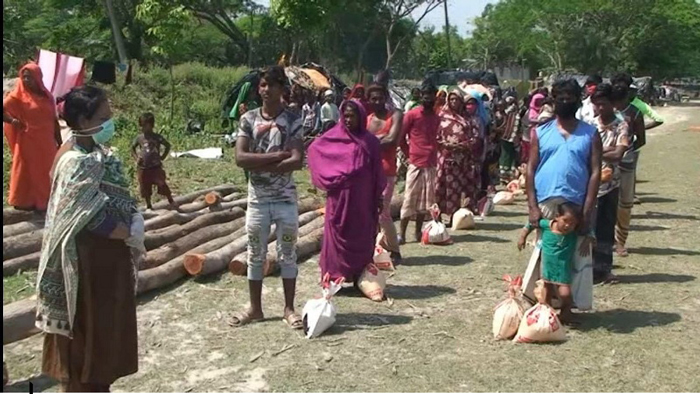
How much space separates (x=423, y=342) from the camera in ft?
17.7

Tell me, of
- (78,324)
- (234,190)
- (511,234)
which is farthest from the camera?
(234,190)

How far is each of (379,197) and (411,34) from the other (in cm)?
3690

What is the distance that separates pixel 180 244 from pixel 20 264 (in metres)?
1.40

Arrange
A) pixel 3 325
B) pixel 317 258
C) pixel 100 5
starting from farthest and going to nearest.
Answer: pixel 100 5 < pixel 317 258 < pixel 3 325

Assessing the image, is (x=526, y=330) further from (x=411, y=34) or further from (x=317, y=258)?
(x=411, y=34)

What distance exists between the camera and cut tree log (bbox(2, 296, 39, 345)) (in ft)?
16.5

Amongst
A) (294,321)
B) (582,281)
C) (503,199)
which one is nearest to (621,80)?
(582,281)

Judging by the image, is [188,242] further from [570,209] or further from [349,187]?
[570,209]

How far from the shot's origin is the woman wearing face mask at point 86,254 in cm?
364

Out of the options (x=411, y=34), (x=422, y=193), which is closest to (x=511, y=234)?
(x=422, y=193)

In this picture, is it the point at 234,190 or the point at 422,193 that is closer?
the point at 422,193

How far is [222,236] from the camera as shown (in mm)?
8219

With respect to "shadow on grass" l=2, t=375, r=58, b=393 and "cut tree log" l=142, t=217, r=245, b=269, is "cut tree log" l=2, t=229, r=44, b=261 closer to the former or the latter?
"cut tree log" l=142, t=217, r=245, b=269

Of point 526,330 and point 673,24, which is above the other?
point 673,24
